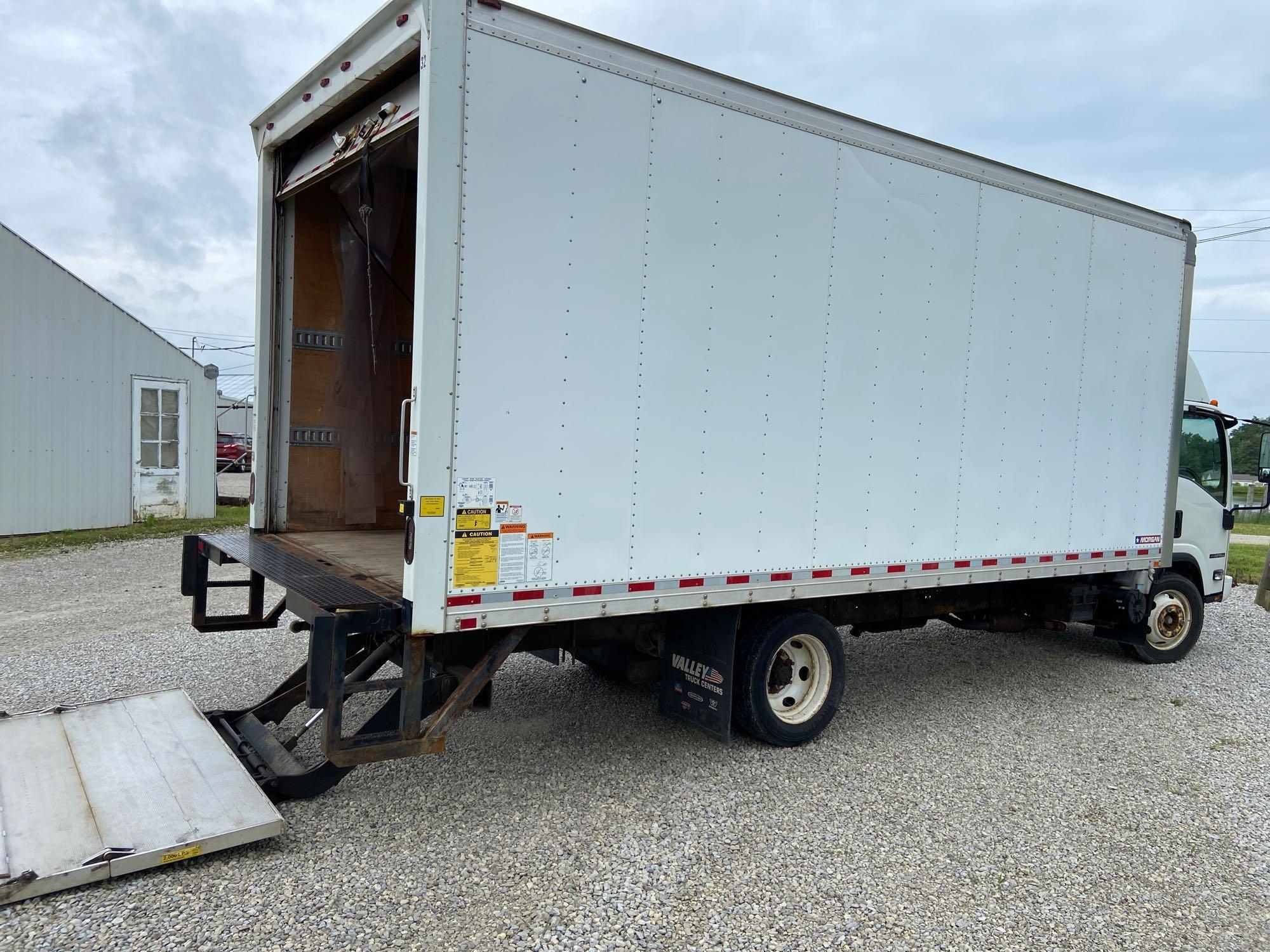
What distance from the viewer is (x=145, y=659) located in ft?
21.0

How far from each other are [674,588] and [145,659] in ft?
15.1

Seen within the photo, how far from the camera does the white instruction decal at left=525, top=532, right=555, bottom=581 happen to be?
368 centimetres

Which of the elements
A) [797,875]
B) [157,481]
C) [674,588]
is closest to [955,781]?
[797,875]

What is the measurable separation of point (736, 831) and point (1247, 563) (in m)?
15.7

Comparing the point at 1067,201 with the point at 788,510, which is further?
the point at 1067,201

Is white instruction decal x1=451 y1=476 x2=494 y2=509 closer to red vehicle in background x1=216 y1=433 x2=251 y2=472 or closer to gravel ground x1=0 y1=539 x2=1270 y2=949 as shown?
gravel ground x1=0 y1=539 x2=1270 y2=949

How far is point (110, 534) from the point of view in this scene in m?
12.7

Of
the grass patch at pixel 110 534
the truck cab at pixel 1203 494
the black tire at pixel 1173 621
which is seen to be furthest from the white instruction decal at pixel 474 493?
the grass patch at pixel 110 534

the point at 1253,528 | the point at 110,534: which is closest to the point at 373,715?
the point at 110,534

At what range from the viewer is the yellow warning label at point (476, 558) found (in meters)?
3.50

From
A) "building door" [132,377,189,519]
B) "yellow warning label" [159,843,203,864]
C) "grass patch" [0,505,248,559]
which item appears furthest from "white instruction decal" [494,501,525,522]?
"building door" [132,377,189,519]

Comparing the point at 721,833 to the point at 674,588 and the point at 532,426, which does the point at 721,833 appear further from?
the point at 532,426

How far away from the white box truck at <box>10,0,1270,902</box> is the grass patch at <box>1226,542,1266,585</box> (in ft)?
23.4

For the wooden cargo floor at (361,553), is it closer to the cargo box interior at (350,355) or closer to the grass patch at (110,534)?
the cargo box interior at (350,355)
